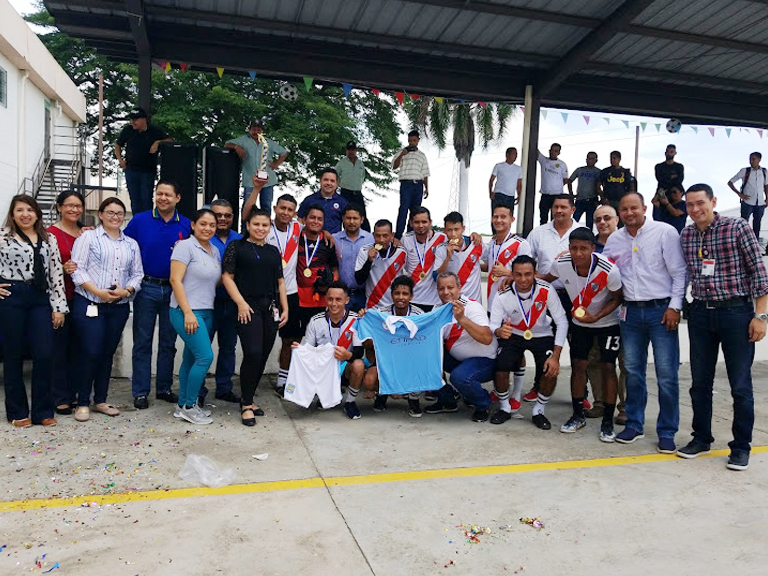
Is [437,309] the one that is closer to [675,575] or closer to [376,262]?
[376,262]

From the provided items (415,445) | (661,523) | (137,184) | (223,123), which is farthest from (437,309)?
(223,123)

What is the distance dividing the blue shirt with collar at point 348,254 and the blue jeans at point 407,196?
9.82 ft

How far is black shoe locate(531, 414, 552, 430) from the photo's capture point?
16.7ft

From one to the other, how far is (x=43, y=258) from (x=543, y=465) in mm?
3816

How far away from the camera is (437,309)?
17.5 ft

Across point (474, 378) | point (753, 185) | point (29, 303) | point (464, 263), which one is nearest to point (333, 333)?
point (474, 378)

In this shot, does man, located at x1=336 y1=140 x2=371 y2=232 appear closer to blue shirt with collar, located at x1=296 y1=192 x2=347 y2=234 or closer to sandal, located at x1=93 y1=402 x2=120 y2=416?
blue shirt with collar, located at x1=296 y1=192 x2=347 y2=234

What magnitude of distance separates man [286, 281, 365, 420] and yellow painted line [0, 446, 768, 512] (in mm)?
1334

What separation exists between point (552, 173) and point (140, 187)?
6101 mm

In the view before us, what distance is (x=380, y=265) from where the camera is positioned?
19.3 ft

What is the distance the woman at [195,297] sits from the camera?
4.82 m

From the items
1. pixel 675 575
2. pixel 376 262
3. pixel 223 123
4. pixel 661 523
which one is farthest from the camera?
pixel 223 123

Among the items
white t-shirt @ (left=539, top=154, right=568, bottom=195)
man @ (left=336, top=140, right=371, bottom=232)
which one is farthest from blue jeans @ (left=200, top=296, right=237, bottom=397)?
white t-shirt @ (left=539, top=154, right=568, bottom=195)

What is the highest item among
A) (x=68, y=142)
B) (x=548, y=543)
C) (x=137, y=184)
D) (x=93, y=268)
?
(x=68, y=142)
